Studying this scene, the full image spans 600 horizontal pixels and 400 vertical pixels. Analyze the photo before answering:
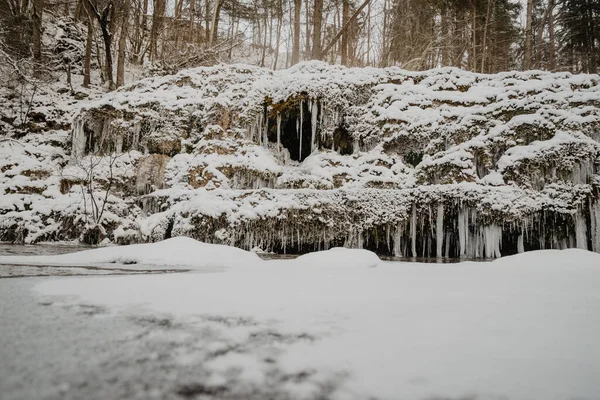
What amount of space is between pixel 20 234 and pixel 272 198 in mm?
5509

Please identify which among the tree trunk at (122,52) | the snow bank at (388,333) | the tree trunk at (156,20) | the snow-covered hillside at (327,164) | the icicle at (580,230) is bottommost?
the snow bank at (388,333)

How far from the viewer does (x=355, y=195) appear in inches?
233

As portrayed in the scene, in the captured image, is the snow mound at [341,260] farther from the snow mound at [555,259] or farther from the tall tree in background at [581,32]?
the tall tree in background at [581,32]

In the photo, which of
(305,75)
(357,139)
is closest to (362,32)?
(305,75)

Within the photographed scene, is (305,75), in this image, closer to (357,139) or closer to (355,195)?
(357,139)

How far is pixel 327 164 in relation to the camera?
7.68 m

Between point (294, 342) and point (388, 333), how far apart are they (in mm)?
274

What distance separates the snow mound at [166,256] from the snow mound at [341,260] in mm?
592

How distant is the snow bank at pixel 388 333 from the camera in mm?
553

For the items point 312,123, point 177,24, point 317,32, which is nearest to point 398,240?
point 312,123

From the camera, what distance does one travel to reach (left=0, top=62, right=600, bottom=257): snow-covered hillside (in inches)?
225

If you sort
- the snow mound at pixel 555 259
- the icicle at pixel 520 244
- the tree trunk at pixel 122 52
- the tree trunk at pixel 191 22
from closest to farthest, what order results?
1. the snow mound at pixel 555 259
2. the icicle at pixel 520 244
3. the tree trunk at pixel 122 52
4. the tree trunk at pixel 191 22

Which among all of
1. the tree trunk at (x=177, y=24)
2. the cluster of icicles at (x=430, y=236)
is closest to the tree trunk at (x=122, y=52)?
the tree trunk at (x=177, y=24)

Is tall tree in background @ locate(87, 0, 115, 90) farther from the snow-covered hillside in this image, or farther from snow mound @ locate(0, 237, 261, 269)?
snow mound @ locate(0, 237, 261, 269)
